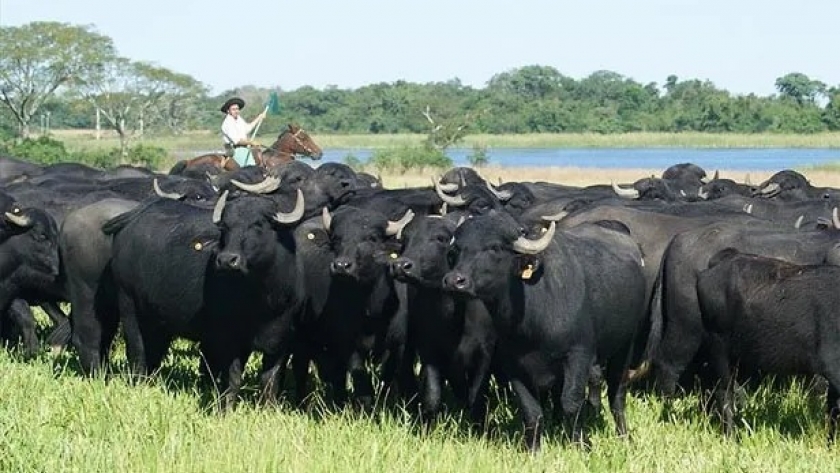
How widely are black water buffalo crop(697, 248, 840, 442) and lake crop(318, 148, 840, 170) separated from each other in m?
41.3

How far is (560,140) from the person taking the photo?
8019 centimetres

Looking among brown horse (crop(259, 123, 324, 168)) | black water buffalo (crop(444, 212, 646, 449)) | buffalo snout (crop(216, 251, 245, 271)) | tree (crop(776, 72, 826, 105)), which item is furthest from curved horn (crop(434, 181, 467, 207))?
tree (crop(776, 72, 826, 105))

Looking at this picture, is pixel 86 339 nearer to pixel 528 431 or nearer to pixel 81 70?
pixel 528 431

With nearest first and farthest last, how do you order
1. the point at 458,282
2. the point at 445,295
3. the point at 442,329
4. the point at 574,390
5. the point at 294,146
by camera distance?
1. the point at 458,282
2. the point at 574,390
3. the point at 445,295
4. the point at 442,329
5. the point at 294,146

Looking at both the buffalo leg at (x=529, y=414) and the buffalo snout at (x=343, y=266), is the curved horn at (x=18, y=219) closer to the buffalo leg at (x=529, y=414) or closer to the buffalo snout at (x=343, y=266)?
the buffalo snout at (x=343, y=266)

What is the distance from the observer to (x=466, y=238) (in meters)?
7.86

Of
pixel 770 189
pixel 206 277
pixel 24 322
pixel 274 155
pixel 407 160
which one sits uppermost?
pixel 274 155

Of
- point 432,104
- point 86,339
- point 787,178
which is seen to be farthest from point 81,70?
point 86,339

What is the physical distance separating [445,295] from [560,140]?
7233 cm

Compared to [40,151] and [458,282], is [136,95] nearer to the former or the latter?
[40,151]

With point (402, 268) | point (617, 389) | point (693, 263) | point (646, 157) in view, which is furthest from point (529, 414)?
point (646, 157)

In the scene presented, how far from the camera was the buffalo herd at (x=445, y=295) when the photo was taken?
818 cm

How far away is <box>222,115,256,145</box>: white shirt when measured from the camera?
727 inches

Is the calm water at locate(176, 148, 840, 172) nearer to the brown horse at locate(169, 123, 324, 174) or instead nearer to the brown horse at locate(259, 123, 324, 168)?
the brown horse at locate(259, 123, 324, 168)
